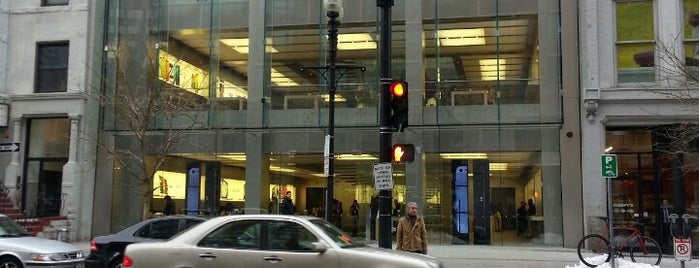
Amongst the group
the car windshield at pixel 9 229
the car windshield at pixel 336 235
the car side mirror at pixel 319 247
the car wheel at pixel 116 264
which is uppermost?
the car windshield at pixel 336 235

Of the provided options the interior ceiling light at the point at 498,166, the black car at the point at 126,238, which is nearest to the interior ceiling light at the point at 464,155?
the interior ceiling light at the point at 498,166

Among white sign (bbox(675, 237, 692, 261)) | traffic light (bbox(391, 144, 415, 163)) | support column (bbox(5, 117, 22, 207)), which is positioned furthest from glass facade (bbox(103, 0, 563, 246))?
traffic light (bbox(391, 144, 415, 163))

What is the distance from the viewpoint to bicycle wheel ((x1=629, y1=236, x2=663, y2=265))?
16.2 m

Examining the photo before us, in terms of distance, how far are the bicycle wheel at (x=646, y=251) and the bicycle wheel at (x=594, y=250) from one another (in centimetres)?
65

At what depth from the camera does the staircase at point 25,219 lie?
21312 millimetres

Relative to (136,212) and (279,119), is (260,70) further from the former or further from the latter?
(136,212)

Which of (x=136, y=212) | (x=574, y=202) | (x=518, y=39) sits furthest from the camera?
(x=136, y=212)

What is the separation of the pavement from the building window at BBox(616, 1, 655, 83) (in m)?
5.39

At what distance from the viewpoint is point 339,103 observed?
2233 centimetres

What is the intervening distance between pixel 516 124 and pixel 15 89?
1726 centimetres

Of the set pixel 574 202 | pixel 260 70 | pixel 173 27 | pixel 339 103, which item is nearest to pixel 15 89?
pixel 173 27

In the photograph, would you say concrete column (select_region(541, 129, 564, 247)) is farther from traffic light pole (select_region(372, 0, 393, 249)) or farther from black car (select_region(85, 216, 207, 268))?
black car (select_region(85, 216, 207, 268))

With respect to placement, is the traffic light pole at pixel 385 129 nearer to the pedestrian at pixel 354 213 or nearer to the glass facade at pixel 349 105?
the glass facade at pixel 349 105

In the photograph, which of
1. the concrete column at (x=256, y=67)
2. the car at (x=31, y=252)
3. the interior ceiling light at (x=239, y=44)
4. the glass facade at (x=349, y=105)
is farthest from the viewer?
the interior ceiling light at (x=239, y=44)
